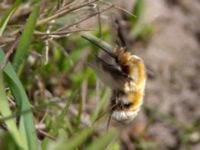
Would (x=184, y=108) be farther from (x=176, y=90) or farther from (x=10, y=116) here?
(x=10, y=116)

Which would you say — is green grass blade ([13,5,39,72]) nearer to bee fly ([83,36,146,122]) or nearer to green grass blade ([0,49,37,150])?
green grass blade ([0,49,37,150])

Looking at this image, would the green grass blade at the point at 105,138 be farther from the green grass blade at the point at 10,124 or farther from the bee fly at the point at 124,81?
the bee fly at the point at 124,81

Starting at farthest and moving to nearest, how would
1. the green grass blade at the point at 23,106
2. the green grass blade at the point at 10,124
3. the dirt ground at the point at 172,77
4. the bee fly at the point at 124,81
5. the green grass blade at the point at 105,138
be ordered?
the dirt ground at the point at 172,77
the bee fly at the point at 124,81
the green grass blade at the point at 23,106
the green grass blade at the point at 10,124
the green grass blade at the point at 105,138

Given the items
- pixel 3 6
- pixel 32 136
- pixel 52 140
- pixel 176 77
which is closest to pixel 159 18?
pixel 176 77

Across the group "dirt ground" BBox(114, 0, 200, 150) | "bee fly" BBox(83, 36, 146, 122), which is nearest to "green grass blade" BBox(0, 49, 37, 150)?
"bee fly" BBox(83, 36, 146, 122)

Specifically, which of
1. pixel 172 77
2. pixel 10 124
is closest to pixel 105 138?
pixel 10 124

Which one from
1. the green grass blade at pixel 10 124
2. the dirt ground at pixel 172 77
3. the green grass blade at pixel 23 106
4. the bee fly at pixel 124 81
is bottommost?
the dirt ground at pixel 172 77

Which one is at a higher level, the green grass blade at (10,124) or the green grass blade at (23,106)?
the green grass blade at (10,124)

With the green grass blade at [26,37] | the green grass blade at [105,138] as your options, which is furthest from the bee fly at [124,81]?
the green grass blade at [105,138]
